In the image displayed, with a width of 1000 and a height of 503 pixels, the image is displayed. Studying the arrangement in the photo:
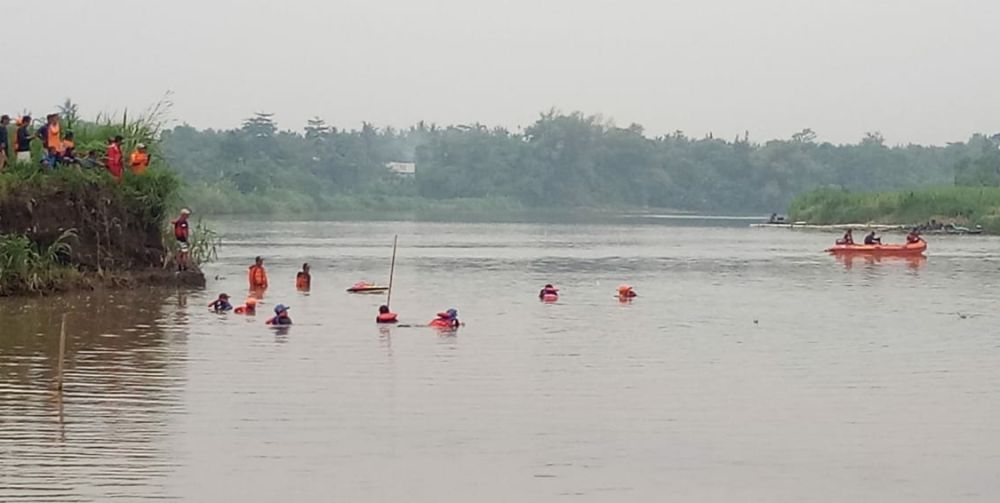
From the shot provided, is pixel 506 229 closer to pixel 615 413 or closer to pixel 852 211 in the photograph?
pixel 852 211

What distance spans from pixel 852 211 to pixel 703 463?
2766 inches

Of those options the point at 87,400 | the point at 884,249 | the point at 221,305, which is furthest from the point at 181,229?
the point at 884,249

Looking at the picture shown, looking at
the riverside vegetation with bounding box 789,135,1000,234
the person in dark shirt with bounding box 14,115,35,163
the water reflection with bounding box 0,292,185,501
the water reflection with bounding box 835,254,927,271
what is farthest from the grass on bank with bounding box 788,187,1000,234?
the water reflection with bounding box 0,292,185,501

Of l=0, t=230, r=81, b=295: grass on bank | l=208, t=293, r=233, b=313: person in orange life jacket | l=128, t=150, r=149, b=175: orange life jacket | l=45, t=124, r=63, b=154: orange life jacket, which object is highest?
l=45, t=124, r=63, b=154: orange life jacket

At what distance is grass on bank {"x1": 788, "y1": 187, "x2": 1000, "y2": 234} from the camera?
75.3 metres

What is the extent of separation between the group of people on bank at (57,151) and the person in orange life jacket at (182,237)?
1.29 m

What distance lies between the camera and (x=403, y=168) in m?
150

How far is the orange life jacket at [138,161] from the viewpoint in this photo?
29891mm

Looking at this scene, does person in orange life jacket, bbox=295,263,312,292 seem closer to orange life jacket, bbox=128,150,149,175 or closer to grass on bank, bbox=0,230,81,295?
orange life jacket, bbox=128,150,149,175

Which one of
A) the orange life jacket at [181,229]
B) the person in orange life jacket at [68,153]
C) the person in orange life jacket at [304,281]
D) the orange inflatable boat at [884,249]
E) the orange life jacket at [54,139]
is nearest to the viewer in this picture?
the orange life jacket at [54,139]

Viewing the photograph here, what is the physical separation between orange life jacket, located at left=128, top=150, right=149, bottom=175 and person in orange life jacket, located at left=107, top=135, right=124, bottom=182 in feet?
1.06

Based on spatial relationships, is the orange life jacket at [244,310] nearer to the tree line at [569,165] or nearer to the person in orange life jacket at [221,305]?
the person in orange life jacket at [221,305]

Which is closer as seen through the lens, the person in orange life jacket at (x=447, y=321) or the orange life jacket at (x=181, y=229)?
the person in orange life jacket at (x=447, y=321)

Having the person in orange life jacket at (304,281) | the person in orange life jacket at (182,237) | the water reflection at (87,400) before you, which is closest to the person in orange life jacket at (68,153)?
the person in orange life jacket at (182,237)
